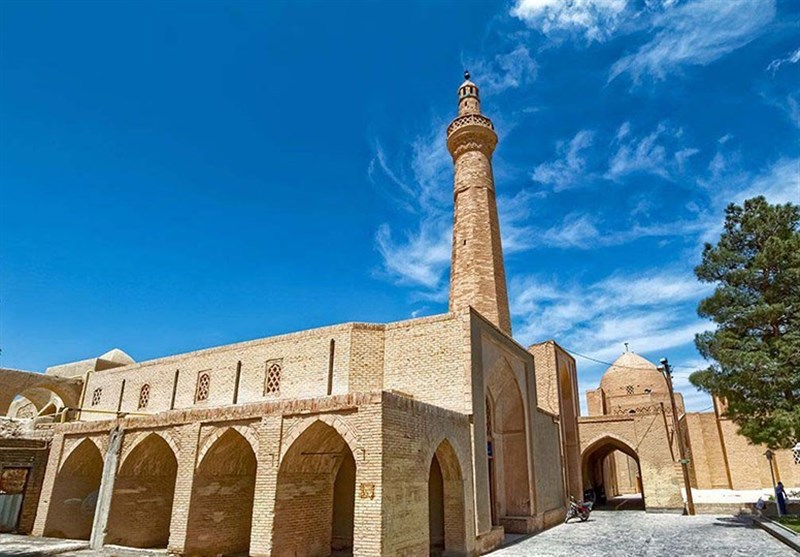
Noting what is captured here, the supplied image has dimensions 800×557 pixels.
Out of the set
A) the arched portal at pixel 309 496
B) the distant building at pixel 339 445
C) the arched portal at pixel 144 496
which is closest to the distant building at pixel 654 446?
the distant building at pixel 339 445

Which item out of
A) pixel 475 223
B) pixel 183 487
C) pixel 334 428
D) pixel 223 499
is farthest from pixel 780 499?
pixel 183 487

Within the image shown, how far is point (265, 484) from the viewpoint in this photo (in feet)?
35.0

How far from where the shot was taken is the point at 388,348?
1478 cm

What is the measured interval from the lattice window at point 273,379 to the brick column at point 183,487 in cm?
396

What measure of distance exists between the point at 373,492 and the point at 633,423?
17.7 meters

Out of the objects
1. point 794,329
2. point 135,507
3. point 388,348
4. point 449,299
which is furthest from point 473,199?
point 135,507

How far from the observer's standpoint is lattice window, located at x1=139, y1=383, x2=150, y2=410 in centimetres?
2025

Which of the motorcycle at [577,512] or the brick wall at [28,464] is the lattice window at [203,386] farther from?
the motorcycle at [577,512]

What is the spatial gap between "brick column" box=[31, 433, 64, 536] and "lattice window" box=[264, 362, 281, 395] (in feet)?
18.1

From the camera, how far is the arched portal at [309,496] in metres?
10.7

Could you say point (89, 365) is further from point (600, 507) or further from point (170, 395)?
point (600, 507)

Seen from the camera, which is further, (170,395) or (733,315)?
(170,395)

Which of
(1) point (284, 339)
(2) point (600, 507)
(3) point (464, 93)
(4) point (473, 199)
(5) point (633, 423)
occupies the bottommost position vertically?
(2) point (600, 507)

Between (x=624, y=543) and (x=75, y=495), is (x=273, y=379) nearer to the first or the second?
(x=75, y=495)
